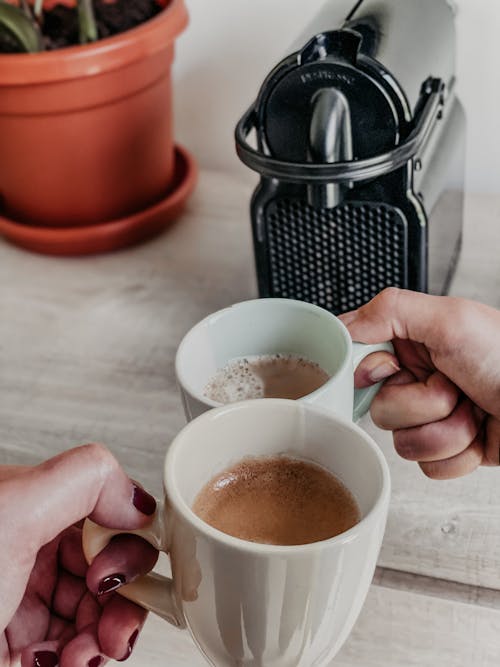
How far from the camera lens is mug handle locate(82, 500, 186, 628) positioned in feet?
1.60

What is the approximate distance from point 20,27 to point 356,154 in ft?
1.27

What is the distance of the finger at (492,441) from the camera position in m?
0.70

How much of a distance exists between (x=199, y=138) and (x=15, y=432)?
0.54 meters

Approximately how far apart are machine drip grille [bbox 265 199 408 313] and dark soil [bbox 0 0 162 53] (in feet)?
1.07

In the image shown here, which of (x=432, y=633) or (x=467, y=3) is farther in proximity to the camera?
(x=467, y=3)

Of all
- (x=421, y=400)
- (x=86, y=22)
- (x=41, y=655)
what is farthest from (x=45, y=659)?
(x=86, y=22)

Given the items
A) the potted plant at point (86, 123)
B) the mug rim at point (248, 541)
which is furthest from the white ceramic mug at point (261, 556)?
the potted plant at point (86, 123)

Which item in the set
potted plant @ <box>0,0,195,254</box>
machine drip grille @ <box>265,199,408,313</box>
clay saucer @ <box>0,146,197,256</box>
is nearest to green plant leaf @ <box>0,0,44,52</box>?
potted plant @ <box>0,0,195,254</box>

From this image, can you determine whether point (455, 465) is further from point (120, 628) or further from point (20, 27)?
point (20, 27)

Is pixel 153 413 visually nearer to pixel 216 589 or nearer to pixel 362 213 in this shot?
pixel 362 213

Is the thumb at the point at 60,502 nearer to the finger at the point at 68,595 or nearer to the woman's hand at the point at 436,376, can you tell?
the finger at the point at 68,595

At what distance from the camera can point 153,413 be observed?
2.54ft

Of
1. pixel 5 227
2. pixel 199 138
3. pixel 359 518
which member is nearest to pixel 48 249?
pixel 5 227

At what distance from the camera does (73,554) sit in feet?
1.98
